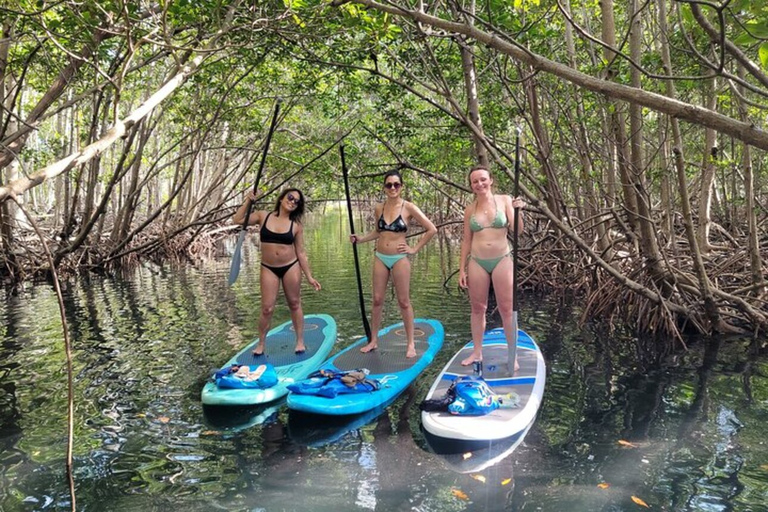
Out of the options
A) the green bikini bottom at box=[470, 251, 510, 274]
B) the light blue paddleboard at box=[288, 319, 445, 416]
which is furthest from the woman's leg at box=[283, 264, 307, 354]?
the green bikini bottom at box=[470, 251, 510, 274]

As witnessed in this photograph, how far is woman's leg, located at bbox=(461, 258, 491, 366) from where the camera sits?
4.64 m

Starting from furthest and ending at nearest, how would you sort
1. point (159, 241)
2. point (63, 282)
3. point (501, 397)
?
point (159, 241) < point (63, 282) < point (501, 397)

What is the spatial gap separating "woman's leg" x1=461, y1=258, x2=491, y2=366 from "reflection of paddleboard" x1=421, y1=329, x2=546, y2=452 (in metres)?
0.14

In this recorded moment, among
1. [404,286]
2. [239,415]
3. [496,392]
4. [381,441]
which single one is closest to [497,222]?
[404,286]

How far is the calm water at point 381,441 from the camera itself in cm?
305

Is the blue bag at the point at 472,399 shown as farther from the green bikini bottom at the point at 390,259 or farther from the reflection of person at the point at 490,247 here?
the green bikini bottom at the point at 390,259

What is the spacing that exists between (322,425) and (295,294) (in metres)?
1.54

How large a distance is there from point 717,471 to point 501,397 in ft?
4.58

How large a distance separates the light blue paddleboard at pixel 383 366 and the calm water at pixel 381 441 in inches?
5.4

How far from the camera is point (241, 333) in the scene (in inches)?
281

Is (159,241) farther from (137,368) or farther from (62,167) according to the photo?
(62,167)

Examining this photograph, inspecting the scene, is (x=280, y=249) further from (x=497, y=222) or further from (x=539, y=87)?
(x=539, y=87)

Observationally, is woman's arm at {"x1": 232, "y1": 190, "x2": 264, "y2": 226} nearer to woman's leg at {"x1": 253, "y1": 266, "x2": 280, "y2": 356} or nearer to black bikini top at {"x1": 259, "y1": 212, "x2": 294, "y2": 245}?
black bikini top at {"x1": 259, "y1": 212, "x2": 294, "y2": 245}

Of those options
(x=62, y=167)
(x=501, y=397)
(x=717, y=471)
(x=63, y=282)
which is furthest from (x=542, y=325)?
(x=63, y=282)
